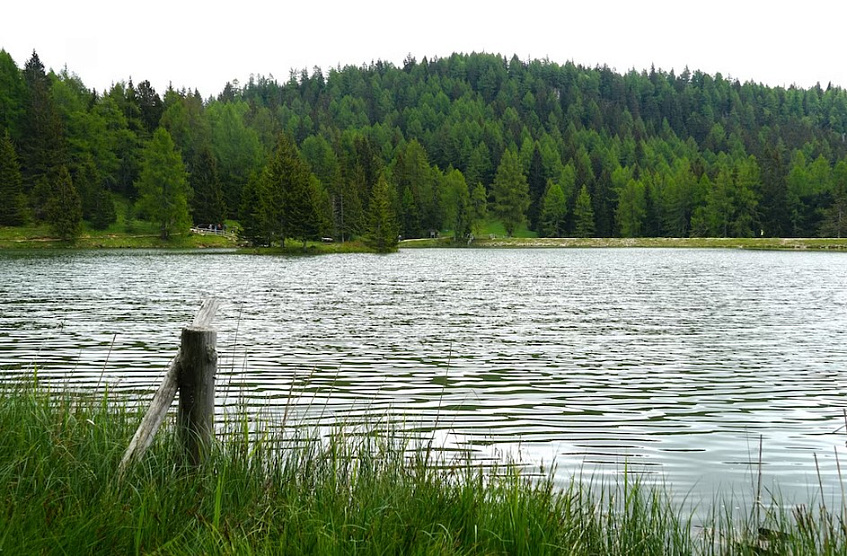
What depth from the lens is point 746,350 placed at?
20078mm

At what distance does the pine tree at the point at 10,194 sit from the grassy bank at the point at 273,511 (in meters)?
90.8

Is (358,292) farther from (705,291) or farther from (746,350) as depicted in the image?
(746,350)

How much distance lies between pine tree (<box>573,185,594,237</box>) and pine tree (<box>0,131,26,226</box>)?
9165 centimetres

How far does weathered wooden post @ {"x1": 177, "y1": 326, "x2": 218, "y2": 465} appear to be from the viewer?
5980 millimetres

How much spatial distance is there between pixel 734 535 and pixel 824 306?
96.2 ft

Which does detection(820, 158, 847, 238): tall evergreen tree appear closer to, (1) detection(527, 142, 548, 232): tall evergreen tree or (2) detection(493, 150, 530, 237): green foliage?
(2) detection(493, 150, 530, 237): green foliage

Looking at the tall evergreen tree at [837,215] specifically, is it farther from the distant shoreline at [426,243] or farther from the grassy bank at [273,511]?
the grassy bank at [273,511]

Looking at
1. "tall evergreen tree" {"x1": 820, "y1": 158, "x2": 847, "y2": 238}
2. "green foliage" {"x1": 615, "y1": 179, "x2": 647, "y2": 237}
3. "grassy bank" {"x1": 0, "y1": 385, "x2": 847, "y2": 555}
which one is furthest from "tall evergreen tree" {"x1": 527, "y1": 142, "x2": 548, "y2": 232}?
"grassy bank" {"x1": 0, "y1": 385, "x2": 847, "y2": 555}

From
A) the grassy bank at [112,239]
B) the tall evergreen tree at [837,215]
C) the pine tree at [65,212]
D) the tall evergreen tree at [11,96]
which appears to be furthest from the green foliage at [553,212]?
the tall evergreen tree at [11,96]

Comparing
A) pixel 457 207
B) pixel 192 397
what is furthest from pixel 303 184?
pixel 192 397

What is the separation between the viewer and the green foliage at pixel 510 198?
472 ft

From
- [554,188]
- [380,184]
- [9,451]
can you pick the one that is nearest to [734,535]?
[9,451]

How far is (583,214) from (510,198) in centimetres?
1363

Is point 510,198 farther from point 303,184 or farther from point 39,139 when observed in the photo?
point 39,139
